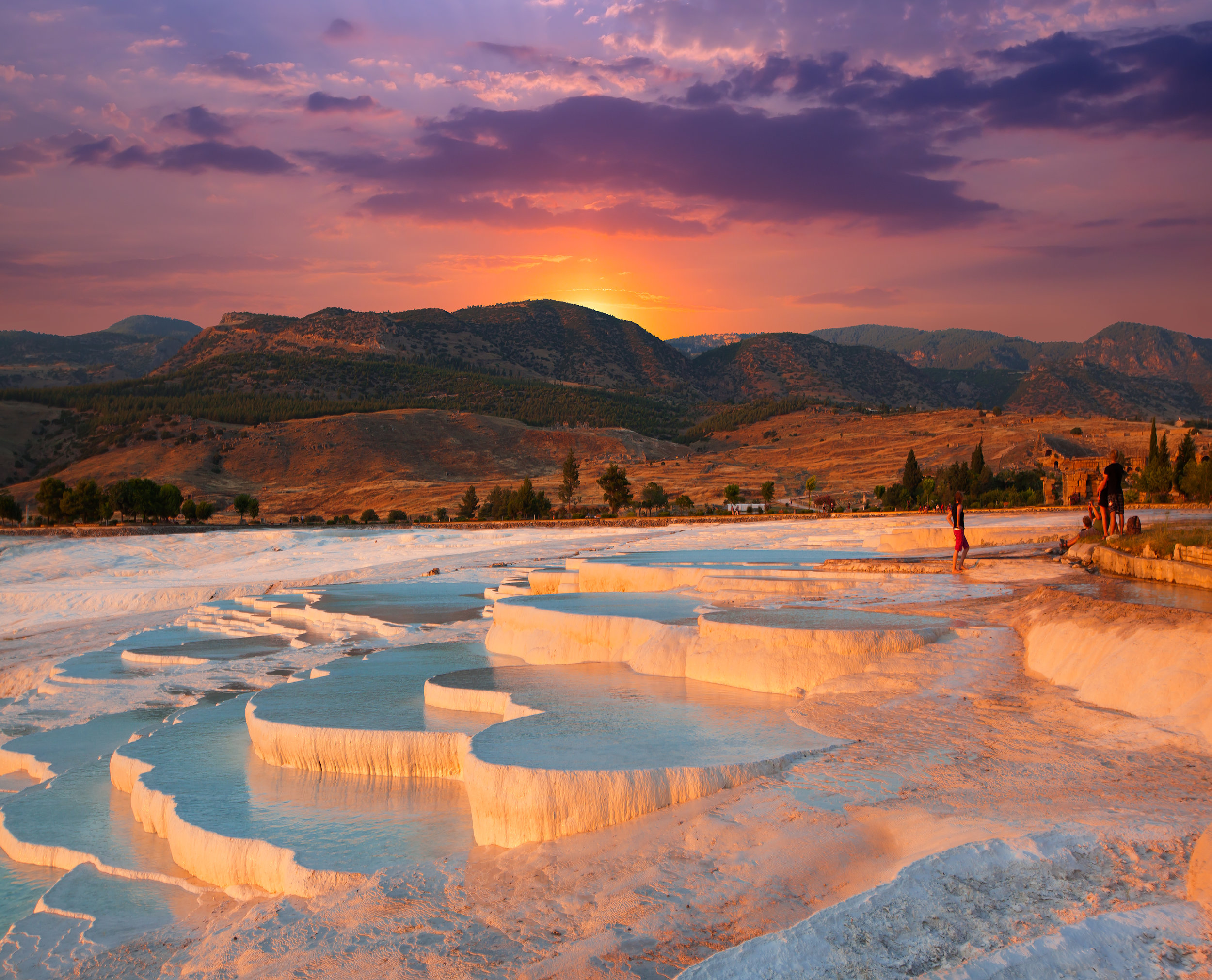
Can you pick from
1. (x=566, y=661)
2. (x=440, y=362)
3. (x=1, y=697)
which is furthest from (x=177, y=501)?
(x=440, y=362)

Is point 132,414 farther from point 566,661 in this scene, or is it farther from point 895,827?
point 895,827

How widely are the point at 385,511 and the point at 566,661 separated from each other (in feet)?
198

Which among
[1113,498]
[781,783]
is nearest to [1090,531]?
[1113,498]

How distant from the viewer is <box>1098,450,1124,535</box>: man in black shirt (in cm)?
1422

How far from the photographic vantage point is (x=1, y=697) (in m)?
15.5

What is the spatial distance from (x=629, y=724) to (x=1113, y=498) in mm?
11070

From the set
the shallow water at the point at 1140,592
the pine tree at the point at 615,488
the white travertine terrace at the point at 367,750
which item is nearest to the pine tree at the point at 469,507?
the pine tree at the point at 615,488

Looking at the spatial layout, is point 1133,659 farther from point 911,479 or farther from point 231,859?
point 911,479

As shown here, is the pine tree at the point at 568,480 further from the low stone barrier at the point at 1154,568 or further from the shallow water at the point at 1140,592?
the shallow water at the point at 1140,592

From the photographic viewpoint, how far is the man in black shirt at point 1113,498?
560 inches

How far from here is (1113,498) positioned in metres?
14.9

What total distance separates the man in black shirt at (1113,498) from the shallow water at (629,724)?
28.3ft

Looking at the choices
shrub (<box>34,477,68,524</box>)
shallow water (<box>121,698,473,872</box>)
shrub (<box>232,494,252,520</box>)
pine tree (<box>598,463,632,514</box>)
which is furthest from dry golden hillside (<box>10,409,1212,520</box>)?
shallow water (<box>121,698,473,872</box>)

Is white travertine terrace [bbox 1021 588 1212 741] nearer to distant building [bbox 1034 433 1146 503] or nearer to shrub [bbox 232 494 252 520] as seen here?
distant building [bbox 1034 433 1146 503]
